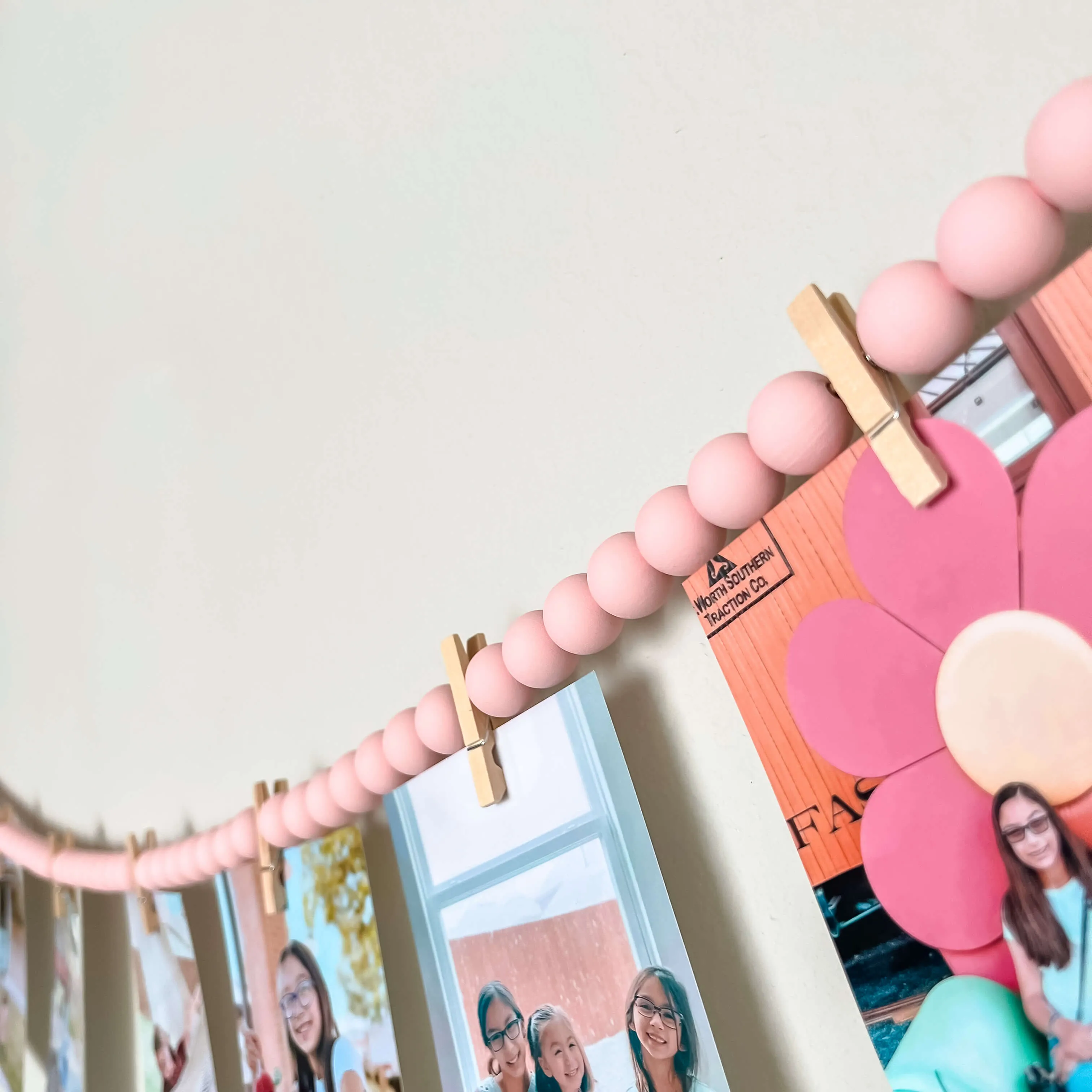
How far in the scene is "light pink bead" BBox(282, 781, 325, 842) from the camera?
59 centimetres

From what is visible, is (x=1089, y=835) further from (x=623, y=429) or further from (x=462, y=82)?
(x=462, y=82)

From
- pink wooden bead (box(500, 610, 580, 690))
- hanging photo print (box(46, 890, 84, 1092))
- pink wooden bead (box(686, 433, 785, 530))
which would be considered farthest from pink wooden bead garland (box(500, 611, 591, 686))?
hanging photo print (box(46, 890, 84, 1092))

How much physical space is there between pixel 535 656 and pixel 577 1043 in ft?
0.58

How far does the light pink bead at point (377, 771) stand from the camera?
21.3 inches

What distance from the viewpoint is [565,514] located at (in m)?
0.52

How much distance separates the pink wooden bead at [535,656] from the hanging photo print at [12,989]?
0.78 m

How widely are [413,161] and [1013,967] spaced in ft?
1.89

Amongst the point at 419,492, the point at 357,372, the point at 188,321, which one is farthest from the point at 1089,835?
the point at 188,321

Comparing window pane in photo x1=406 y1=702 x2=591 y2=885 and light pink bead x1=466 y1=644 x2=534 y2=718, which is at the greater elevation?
light pink bead x1=466 y1=644 x2=534 y2=718

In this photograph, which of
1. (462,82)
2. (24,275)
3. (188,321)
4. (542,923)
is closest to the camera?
(542,923)

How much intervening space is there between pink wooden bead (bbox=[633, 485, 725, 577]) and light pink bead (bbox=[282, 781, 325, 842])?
0.32 m

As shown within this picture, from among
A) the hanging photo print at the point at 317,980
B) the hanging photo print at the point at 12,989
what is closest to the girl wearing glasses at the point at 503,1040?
the hanging photo print at the point at 317,980

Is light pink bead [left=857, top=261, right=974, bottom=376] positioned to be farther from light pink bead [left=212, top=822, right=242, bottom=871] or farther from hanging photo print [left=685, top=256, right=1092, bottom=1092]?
light pink bead [left=212, top=822, right=242, bottom=871]

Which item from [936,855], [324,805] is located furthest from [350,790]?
[936,855]
